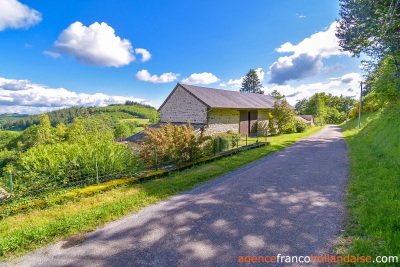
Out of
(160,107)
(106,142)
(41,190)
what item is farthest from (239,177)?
(160,107)

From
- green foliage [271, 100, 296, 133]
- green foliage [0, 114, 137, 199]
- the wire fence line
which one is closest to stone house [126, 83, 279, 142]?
green foliage [271, 100, 296, 133]

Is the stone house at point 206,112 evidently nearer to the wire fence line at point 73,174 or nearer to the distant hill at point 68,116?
the wire fence line at point 73,174

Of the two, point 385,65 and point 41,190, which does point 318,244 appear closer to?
point 41,190

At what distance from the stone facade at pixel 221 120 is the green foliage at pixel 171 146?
8.21 meters

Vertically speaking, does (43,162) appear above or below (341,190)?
above

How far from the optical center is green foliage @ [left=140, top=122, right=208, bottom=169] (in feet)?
25.2

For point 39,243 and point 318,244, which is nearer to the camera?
point 318,244

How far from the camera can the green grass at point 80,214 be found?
10.8 ft

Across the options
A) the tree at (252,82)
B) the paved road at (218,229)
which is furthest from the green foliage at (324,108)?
the paved road at (218,229)

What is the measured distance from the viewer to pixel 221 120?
17.9 m

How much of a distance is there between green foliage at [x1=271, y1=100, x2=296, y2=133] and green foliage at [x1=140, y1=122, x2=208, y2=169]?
57.6 ft

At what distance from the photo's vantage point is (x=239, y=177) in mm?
6598

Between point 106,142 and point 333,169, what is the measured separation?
29.5ft

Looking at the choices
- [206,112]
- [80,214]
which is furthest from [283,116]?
[80,214]
